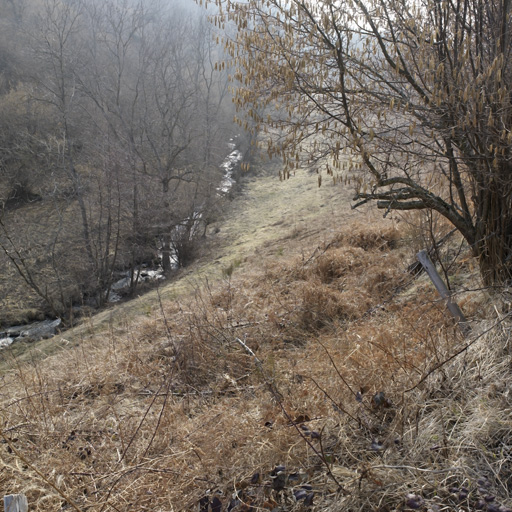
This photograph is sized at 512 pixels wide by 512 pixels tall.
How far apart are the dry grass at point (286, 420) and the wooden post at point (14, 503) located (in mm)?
169

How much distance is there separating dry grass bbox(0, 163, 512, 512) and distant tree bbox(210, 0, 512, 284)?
41.1 inches

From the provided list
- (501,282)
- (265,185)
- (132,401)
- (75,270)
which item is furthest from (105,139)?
(501,282)

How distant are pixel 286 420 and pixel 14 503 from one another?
1634 millimetres

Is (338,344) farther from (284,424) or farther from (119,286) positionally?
(119,286)

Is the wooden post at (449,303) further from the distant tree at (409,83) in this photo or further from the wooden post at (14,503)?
the wooden post at (14,503)

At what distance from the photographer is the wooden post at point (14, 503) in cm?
208

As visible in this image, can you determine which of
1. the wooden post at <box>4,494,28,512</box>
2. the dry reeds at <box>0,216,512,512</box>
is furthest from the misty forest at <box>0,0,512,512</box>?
the wooden post at <box>4,494,28,512</box>

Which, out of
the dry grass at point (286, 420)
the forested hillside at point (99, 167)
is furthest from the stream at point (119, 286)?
the dry grass at point (286, 420)

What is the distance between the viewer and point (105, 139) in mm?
14797

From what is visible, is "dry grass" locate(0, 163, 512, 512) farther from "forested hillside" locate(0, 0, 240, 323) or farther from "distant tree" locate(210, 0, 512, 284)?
"forested hillside" locate(0, 0, 240, 323)

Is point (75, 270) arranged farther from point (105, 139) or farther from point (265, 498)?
point (265, 498)

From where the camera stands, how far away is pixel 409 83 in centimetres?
452

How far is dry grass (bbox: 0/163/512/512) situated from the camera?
246 centimetres

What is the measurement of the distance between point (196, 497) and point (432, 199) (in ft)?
10.9
